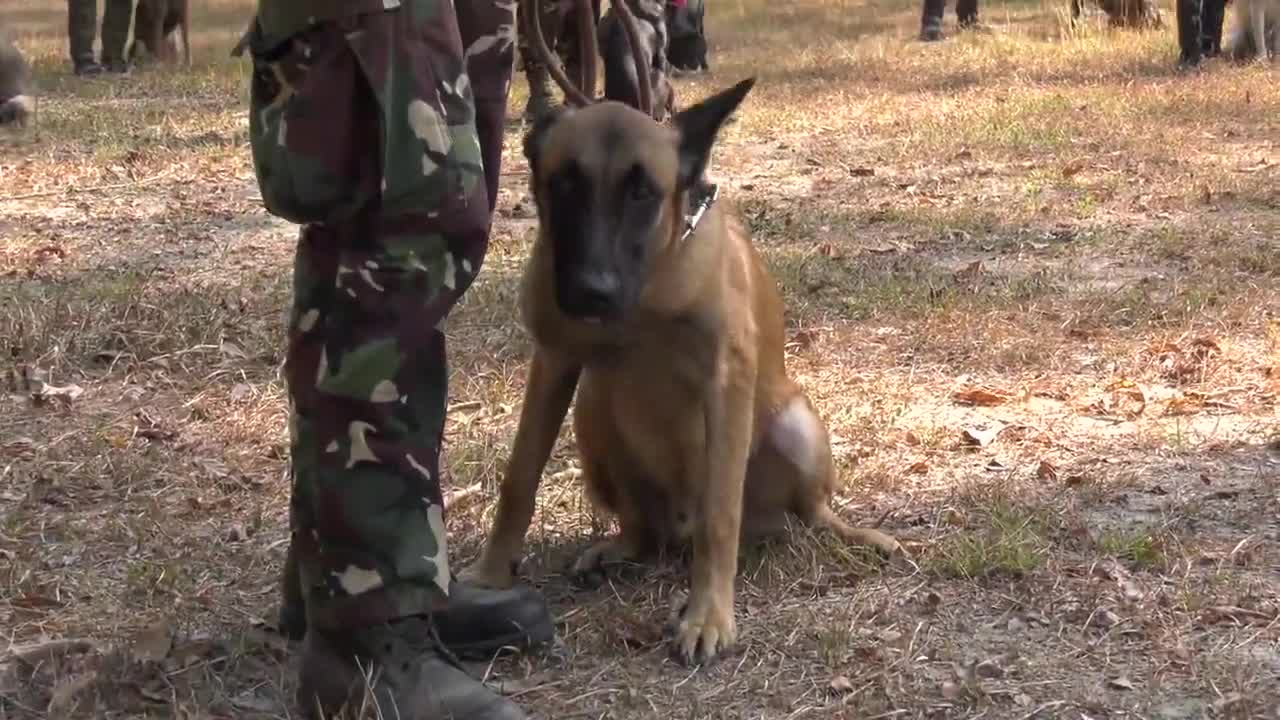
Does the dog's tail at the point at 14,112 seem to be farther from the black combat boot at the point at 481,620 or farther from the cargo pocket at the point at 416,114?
the cargo pocket at the point at 416,114

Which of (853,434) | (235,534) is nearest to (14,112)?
(235,534)

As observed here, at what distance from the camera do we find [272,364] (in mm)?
4914

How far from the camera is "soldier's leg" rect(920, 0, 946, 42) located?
15.8 meters

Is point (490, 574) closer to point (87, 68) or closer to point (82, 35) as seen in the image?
Answer: point (87, 68)

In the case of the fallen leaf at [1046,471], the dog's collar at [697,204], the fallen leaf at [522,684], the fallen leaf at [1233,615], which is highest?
the dog's collar at [697,204]

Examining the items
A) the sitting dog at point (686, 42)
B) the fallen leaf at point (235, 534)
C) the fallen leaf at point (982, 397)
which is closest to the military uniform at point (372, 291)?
the fallen leaf at point (235, 534)

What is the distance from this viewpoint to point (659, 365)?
125 inches

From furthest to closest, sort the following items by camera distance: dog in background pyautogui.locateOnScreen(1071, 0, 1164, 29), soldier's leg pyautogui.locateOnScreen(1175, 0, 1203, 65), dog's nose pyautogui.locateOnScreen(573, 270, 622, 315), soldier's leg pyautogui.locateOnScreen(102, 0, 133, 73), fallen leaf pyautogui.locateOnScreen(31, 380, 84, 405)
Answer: dog in background pyautogui.locateOnScreen(1071, 0, 1164, 29) → soldier's leg pyautogui.locateOnScreen(102, 0, 133, 73) → soldier's leg pyautogui.locateOnScreen(1175, 0, 1203, 65) → fallen leaf pyautogui.locateOnScreen(31, 380, 84, 405) → dog's nose pyautogui.locateOnScreen(573, 270, 622, 315)

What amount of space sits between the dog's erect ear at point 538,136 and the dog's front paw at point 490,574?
828mm

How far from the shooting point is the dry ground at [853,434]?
2955 millimetres

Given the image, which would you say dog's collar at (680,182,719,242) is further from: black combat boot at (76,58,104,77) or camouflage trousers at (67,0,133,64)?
camouflage trousers at (67,0,133,64)

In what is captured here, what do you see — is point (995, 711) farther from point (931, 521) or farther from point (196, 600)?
point (196, 600)

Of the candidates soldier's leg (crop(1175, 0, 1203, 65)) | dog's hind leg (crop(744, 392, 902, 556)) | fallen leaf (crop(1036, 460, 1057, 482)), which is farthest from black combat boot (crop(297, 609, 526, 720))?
soldier's leg (crop(1175, 0, 1203, 65))

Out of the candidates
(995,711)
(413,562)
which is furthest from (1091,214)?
(413,562)
